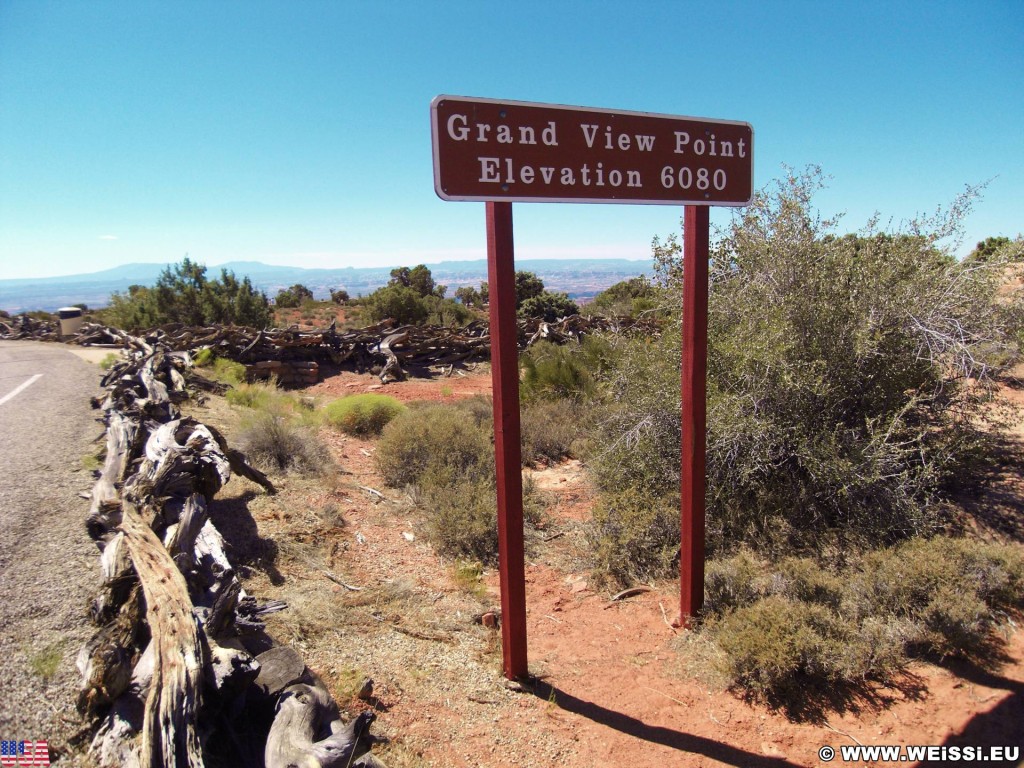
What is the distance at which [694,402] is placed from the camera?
12.4 feet

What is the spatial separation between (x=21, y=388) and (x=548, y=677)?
898 centimetres

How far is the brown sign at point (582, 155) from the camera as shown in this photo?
110 inches

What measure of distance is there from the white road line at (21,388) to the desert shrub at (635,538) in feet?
25.0

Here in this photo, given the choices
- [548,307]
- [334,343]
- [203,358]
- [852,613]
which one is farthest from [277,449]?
[548,307]

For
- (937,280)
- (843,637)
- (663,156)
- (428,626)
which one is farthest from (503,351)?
(937,280)

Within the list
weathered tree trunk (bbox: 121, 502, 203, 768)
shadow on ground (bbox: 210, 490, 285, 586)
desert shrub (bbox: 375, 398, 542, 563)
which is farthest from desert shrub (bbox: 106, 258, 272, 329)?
weathered tree trunk (bbox: 121, 502, 203, 768)

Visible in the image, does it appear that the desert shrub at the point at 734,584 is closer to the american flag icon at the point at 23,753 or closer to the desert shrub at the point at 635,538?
the desert shrub at the point at 635,538

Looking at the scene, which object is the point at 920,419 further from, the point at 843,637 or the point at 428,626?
the point at 428,626

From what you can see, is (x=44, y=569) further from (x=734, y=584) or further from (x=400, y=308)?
(x=400, y=308)

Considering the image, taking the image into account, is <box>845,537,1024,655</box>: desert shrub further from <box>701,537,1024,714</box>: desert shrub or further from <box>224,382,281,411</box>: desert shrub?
<box>224,382,281,411</box>: desert shrub

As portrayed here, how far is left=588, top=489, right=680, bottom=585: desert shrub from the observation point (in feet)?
15.7

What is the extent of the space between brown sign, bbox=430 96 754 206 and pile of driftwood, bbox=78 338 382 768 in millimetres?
2189

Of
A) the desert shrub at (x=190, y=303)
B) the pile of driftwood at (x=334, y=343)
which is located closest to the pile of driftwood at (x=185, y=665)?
the pile of driftwood at (x=334, y=343)

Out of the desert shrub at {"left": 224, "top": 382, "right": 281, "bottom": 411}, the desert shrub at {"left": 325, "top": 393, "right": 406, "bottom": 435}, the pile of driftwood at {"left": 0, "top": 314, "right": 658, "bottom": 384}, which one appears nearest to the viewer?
the desert shrub at {"left": 325, "top": 393, "right": 406, "bottom": 435}
